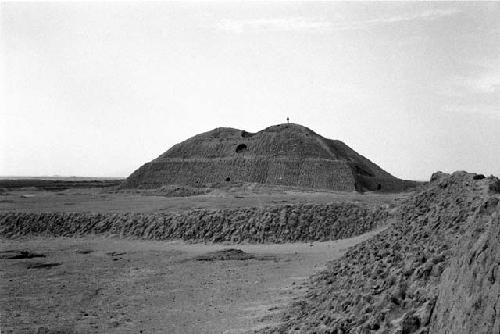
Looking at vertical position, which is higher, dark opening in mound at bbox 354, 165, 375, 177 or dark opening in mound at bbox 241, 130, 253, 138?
dark opening in mound at bbox 241, 130, 253, 138

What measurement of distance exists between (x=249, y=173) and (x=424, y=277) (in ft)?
135

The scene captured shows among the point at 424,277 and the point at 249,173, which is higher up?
the point at 249,173

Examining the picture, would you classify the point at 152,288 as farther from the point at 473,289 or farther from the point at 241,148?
the point at 241,148

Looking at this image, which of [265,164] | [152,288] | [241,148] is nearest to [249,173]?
[265,164]

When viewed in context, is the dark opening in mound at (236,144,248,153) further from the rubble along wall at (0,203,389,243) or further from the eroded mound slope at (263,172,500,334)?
the eroded mound slope at (263,172,500,334)

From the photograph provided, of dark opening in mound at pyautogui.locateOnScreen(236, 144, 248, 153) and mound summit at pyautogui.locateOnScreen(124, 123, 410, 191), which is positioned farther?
dark opening in mound at pyautogui.locateOnScreen(236, 144, 248, 153)

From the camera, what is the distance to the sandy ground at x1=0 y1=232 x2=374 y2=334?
1061 centimetres

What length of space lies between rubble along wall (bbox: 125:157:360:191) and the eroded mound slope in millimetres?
32864

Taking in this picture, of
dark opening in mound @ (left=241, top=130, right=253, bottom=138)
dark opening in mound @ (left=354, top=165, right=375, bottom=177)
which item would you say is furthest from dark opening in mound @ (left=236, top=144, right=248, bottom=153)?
dark opening in mound @ (left=354, top=165, right=375, bottom=177)

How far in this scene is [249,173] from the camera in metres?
47.8

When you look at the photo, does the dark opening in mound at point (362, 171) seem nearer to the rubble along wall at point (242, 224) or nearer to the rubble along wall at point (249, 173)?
the rubble along wall at point (249, 173)

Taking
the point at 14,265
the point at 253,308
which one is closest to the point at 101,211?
the point at 14,265

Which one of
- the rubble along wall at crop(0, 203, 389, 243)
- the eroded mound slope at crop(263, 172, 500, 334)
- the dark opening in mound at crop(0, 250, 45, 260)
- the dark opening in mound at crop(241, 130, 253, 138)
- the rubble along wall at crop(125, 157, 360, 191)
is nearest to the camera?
the eroded mound slope at crop(263, 172, 500, 334)

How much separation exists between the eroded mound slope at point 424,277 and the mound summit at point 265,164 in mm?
33327
